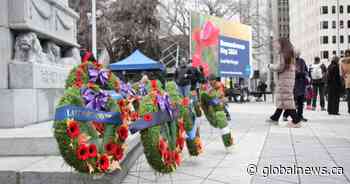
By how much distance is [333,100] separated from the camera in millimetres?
13922

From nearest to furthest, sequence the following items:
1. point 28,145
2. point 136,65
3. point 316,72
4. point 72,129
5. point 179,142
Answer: point 72,129
point 179,142
point 28,145
point 316,72
point 136,65

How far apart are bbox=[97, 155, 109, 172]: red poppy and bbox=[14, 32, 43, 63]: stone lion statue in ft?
11.8

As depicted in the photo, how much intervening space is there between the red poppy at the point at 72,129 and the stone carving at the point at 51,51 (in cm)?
466

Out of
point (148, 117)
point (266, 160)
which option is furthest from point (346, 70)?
point (148, 117)

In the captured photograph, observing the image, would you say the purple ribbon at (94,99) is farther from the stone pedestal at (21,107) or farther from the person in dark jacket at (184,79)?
the person in dark jacket at (184,79)

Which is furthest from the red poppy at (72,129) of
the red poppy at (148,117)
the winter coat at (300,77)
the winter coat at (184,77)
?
the winter coat at (184,77)

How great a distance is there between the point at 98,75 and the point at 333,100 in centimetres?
1065

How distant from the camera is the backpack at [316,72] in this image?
16578 mm

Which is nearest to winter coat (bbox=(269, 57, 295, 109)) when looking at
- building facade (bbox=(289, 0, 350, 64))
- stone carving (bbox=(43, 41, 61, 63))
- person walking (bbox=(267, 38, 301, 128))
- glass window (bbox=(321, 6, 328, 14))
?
person walking (bbox=(267, 38, 301, 128))

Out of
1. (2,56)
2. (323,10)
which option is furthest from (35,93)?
(323,10)

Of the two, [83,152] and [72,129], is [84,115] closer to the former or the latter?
[72,129]

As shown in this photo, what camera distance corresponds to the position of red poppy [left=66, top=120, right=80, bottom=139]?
158 inches

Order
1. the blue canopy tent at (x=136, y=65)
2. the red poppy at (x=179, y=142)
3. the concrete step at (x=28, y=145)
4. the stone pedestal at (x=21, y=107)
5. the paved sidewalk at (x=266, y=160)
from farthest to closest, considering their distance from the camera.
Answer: the blue canopy tent at (x=136, y=65)
the stone pedestal at (x=21, y=107)
the concrete step at (x=28, y=145)
the red poppy at (x=179, y=142)
the paved sidewalk at (x=266, y=160)

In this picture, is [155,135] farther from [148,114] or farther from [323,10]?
[323,10]
